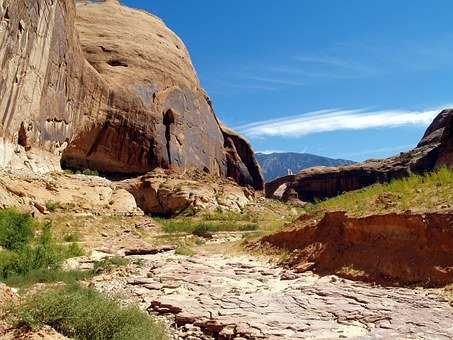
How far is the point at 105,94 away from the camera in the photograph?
120 ft

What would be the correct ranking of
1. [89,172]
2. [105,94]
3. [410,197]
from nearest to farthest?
[410,197]
[89,172]
[105,94]

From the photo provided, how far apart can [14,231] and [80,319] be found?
1095cm

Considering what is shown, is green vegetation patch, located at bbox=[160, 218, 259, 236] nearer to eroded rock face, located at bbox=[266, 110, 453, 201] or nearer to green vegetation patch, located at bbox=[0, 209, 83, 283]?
green vegetation patch, located at bbox=[0, 209, 83, 283]

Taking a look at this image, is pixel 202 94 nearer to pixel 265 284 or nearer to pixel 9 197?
pixel 9 197

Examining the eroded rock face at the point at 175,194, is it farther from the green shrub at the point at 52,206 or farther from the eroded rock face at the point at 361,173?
the eroded rock face at the point at 361,173

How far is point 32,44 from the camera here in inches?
987

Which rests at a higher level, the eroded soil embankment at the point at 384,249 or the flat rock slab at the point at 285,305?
the eroded soil embankment at the point at 384,249

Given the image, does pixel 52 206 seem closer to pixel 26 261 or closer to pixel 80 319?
pixel 26 261

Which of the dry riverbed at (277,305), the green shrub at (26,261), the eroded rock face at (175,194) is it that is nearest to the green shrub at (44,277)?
the green shrub at (26,261)

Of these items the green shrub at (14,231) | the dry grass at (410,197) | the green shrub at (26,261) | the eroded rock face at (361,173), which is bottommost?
the green shrub at (26,261)

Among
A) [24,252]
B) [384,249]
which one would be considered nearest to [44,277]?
[24,252]

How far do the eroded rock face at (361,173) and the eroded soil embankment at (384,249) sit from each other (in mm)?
53196

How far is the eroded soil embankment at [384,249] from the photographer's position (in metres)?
10.3

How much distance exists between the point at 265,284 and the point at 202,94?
4118cm
